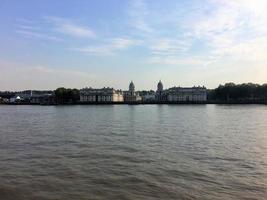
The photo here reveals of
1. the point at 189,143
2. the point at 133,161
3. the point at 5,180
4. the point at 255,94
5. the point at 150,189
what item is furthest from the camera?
the point at 255,94

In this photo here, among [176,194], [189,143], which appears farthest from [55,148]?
[176,194]

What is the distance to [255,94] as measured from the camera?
594 feet

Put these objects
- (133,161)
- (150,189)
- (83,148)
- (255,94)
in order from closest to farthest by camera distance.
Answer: (150,189) < (133,161) < (83,148) < (255,94)

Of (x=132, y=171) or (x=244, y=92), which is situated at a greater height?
(x=244, y=92)

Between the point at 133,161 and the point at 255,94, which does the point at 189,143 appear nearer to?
the point at 133,161

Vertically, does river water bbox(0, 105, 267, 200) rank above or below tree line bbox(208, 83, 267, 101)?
below

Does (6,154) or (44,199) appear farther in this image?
(6,154)

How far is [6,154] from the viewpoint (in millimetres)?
23141

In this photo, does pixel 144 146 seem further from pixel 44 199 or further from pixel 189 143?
pixel 44 199

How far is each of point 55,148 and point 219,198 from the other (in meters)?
14.4

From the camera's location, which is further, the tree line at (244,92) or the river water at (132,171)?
the tree line at (244,92)

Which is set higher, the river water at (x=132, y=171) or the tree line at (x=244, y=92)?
the tree line at (x=244, y=92)

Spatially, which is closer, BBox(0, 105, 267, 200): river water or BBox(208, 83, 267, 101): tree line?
BBox(0, 105, 267, 200): river water

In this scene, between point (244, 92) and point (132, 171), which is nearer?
point (132, 171)
